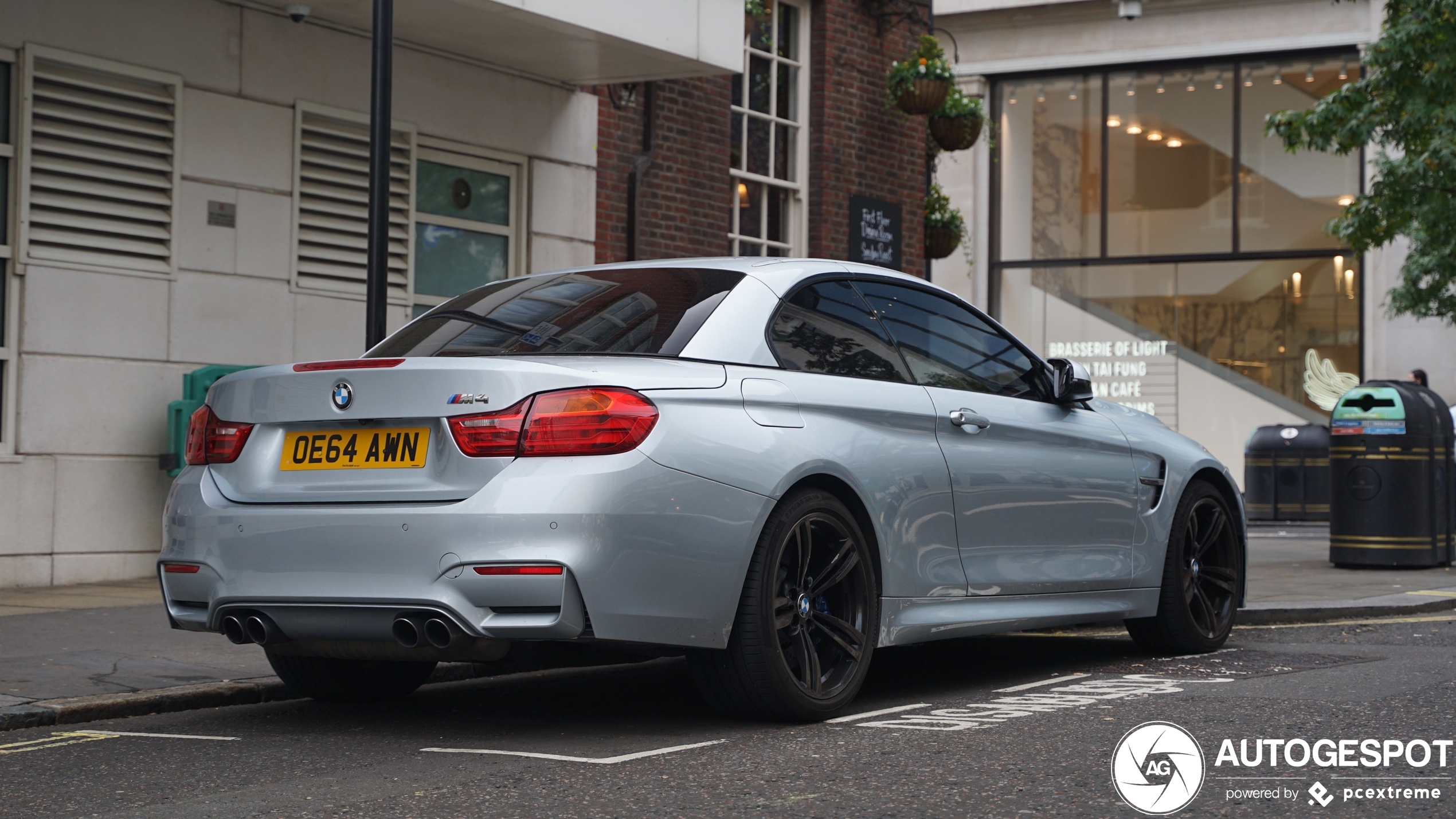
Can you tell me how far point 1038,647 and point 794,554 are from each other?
298 centimetres

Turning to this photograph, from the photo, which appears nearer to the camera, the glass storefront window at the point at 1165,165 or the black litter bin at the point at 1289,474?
the black litter bin at the point at 1289,474

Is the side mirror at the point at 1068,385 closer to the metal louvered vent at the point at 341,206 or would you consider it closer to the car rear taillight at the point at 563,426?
the car rear taillight at the point at 563,426

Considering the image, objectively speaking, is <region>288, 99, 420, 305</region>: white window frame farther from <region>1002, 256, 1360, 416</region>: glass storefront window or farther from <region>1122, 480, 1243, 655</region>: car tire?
<region>1002, 256, 1360, 416</region>: glass storefront window

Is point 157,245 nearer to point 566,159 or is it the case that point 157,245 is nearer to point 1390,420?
point 566,159

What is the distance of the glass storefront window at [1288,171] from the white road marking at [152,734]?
→ 71.9ft

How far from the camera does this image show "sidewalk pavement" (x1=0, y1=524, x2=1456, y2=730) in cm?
609

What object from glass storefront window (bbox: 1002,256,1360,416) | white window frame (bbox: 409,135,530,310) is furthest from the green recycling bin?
glass storefront window (bbox: 1002,256,1360,416)

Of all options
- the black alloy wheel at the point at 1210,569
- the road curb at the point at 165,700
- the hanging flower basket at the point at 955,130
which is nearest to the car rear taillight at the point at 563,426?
the road curb at the point at 165,700

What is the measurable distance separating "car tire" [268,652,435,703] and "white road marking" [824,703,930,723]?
4.86 ft

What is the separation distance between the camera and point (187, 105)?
1083cm

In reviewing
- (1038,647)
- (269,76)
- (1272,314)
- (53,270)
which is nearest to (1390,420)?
(1038,647)

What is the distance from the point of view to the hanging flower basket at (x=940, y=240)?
18328 mm

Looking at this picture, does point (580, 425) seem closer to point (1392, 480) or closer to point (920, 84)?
point (1392, 480)

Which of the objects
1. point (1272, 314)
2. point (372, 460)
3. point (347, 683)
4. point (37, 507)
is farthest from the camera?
point (1272, 314)
